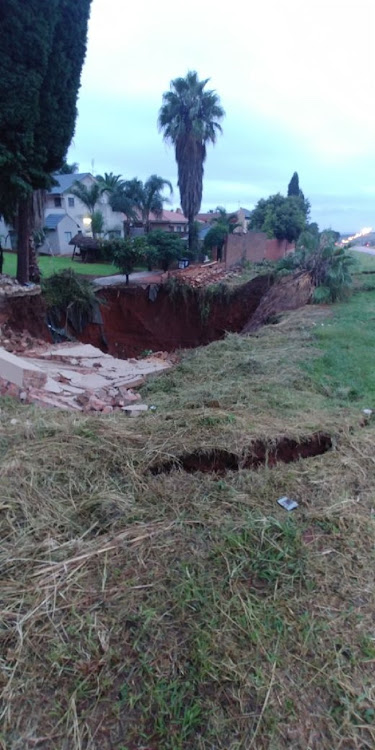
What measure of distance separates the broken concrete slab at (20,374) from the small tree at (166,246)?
15.8 meters

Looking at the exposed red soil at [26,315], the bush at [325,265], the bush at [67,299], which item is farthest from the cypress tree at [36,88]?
the bush at [325,265]

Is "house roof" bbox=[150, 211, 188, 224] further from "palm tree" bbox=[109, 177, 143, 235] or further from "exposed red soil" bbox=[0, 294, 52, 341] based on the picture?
"exposed red soil" bbox=[0, 294, 52, 341]

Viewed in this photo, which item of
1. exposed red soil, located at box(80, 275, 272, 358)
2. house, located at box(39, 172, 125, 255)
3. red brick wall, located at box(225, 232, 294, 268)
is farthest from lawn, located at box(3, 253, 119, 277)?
red brick wall, located at box(225, 232, 294, 268)

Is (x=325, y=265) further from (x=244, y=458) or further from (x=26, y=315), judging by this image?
(x=244, y=458)

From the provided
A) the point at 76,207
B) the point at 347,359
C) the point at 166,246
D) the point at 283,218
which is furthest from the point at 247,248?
the point at 76,207

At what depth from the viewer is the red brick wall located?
19.7 metres

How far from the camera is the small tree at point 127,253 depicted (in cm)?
1625

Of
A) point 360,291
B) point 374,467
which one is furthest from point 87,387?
point 360,291

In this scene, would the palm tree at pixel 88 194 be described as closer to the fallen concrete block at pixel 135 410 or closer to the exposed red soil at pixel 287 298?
the exposed red soil at pixel 287 298

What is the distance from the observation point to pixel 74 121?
11047mm

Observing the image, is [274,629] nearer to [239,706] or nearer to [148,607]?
[239,706]

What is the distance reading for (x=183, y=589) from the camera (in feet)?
6.72

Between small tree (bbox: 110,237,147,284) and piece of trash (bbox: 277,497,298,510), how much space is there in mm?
13637

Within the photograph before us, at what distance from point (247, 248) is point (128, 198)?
700 inches
